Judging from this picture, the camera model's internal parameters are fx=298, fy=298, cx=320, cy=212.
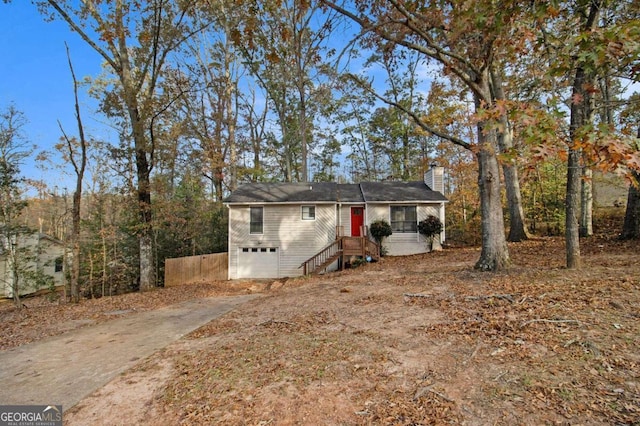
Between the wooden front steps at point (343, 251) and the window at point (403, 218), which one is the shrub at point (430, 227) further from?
the wooden front steps at point (343, 251)

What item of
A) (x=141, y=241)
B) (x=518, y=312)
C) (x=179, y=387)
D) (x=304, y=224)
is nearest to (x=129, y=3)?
(x=141, y=241)

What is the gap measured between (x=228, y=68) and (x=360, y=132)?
1256cm

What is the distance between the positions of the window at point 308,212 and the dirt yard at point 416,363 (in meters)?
9.54

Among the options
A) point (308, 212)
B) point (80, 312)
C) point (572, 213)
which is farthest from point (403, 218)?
point (80, 312)

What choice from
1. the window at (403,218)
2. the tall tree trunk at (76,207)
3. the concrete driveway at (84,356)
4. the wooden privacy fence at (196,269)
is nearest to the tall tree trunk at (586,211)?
the window at (403,218)

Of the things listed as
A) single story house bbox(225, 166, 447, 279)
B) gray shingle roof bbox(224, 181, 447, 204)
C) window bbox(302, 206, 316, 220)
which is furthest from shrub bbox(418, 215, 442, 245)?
window bbox(302, 206, 316, 220)

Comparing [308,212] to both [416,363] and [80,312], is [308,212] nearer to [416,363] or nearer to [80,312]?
[80,312]

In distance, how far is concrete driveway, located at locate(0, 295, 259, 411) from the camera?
3949mm

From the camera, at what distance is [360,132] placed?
27625mm

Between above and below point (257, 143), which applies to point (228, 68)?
above

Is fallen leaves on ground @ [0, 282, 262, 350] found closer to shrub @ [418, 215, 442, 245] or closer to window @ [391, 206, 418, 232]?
window @ [391, 206, 418, 232]

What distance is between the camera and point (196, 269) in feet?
46.6

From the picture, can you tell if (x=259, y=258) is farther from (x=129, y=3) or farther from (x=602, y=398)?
(x=602, y=398)

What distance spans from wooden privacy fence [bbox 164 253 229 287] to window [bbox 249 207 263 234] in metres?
1.91
